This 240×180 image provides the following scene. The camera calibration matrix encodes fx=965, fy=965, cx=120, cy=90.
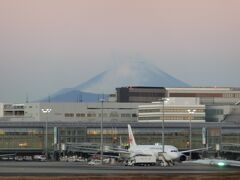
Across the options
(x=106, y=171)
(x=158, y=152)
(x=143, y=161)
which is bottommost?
(x=106, y=171)

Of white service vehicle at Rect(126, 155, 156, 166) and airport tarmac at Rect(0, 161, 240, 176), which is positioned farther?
white service vehicle at Rect(126, 155, 156, 166)

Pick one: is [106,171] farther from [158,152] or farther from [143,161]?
[158,152]

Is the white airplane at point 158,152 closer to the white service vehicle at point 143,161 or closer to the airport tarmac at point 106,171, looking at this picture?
the white service vehicle at point 143,161

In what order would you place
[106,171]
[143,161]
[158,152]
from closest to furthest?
1. [106,171]
2. [143,161]
3. [158,152]

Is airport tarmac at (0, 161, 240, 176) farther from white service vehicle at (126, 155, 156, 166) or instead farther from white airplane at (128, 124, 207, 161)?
white airplane at (128, 124, 207, 161)

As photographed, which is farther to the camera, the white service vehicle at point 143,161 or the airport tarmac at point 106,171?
the white service vehicle at point 143,161

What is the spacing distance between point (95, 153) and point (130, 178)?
386 ft

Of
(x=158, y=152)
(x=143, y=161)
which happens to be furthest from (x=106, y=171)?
(x=158, y=152)

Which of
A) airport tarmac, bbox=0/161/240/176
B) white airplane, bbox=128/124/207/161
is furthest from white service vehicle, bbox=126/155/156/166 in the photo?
airport tarmac, bbox=0/161/240/176

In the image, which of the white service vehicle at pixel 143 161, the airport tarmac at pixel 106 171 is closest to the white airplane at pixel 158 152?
the white service vehicle at pixel 143 161

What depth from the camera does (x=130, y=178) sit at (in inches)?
3243

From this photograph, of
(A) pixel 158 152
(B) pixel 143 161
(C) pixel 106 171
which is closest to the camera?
(C) pixel 106 171

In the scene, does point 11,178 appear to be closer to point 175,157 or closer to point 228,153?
point 175,157

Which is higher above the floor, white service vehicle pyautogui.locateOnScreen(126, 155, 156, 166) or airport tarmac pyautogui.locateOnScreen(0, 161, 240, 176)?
white service vehicle pyautogui.locateOnScreen(126, 155, 156, 166)
